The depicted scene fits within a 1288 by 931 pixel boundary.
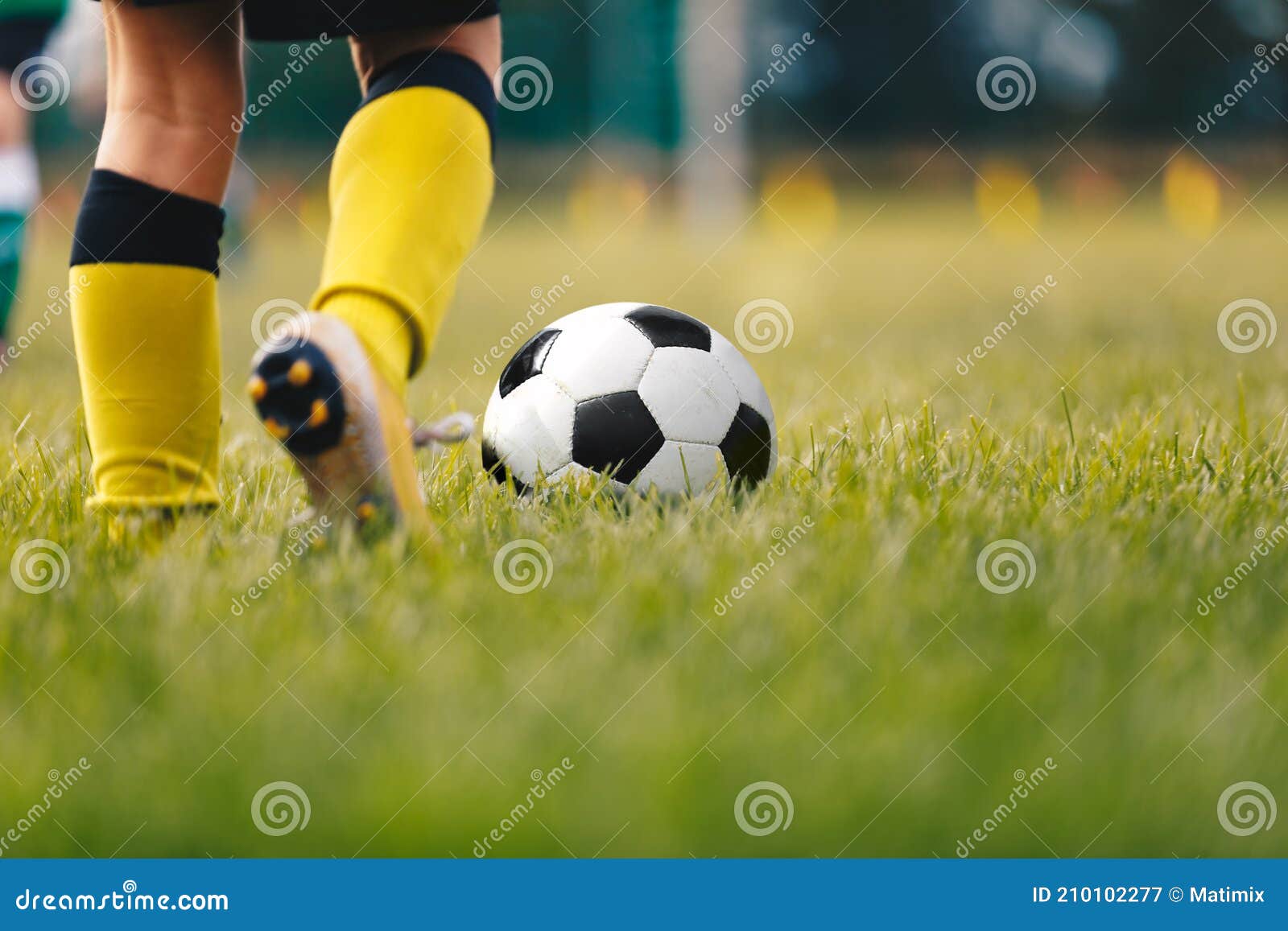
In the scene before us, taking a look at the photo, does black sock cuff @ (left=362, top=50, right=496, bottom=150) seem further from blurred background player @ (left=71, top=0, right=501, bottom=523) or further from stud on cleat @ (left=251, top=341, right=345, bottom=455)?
stud on cleat @ (left=251, top=341, right=345, bottom=455)

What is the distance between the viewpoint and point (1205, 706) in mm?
1160

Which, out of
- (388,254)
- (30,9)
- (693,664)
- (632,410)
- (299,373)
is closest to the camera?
(693,664)

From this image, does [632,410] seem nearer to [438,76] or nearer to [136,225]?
[438,76]

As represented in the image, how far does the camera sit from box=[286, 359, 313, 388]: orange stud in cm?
143

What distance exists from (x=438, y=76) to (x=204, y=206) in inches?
14.8

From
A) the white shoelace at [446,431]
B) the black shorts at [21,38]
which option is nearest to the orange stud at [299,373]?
the white shoelace at [446,431]

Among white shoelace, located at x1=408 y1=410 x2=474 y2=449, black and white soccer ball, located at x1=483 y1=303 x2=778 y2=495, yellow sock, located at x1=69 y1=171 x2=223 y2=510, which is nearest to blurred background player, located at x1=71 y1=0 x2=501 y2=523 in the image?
yellow sock, located at x1=69 y1=171 x2=223 y2=510

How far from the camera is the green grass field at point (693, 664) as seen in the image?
3.43 feet

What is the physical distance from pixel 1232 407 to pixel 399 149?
6.66 ft

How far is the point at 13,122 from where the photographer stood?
359 cm

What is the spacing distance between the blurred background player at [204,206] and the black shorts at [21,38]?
2.16 m

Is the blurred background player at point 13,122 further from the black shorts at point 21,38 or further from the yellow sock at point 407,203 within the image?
the yellow sock at point 407,203

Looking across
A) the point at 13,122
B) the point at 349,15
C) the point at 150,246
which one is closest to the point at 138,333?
the point at 150,246

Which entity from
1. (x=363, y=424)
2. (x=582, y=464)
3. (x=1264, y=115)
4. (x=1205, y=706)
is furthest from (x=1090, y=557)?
(x=1264, y=115)
